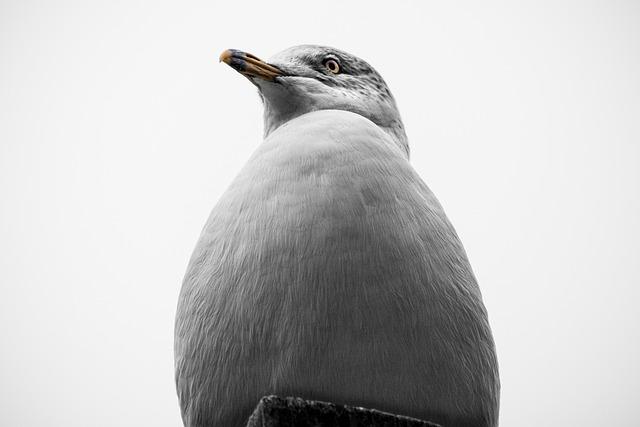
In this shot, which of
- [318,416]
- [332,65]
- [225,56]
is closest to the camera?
[318,416]

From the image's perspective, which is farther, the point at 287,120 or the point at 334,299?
the point at 287,120

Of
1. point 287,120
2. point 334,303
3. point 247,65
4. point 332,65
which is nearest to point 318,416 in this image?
point 334,303

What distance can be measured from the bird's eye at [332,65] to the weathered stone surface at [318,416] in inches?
66.4

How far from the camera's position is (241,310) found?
1.90 meters

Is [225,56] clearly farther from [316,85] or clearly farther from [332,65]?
[332,65]

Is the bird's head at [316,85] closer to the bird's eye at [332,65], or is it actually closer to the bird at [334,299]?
the bird's eye at [332,65]

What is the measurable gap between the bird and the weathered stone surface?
9cm

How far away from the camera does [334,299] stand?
6.02ft

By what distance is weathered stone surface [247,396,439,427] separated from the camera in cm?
169

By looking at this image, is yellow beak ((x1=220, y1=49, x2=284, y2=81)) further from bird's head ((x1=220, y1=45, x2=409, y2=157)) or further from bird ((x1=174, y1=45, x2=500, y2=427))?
bird ((x1=174, y1=45, x2=500, y2=427))

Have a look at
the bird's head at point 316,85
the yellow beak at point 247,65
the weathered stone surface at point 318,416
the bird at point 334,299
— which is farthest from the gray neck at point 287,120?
the weathered stone surface at point 318,416

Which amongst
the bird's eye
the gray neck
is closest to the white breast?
the gray neck

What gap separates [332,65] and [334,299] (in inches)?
56.2

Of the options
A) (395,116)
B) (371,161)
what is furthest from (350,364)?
(395,116)
